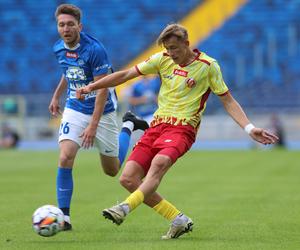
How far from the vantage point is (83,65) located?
28.9ft

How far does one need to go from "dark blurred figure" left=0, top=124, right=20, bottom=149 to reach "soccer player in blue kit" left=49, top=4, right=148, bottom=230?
22.1m

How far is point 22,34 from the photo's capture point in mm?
38906

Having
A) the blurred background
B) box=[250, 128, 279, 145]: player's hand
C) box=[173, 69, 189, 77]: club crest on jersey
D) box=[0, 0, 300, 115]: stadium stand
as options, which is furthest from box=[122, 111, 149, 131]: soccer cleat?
box=[0, 0, 300, 115]: stadium stand

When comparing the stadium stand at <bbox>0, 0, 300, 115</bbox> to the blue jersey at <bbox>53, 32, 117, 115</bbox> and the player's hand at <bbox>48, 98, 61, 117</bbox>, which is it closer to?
the player's hand at <bbox>48, 98, 61, 117</bbox>

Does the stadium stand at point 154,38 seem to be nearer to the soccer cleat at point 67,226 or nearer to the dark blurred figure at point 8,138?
the dark blurred figure at point 8,138

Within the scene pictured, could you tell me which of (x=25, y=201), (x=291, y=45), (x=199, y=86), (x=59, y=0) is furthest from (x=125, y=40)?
(x=199, y=86)

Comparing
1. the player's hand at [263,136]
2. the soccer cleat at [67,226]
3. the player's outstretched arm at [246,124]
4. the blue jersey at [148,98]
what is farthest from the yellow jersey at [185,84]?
the blue jersey at [148,98]

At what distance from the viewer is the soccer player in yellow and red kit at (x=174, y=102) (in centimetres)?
765

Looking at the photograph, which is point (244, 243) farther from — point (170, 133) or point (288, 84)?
point (288, 84)

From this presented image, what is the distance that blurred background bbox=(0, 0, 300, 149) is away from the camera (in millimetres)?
33438

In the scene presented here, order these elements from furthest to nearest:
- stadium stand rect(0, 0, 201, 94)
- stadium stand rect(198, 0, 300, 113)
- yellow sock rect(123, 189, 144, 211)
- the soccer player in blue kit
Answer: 1. stadium stand rect(0, 0, 201, 94)
2. stadium stand rect(198, 0, 300, 113)
3. the soccer player in blue kit
4. yellow sock rect(123, 189, 144, 211)

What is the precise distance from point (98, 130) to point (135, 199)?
7.10ft

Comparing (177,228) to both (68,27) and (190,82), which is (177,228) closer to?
(190,82)

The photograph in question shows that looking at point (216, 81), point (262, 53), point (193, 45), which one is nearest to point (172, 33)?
point (216, 81)
